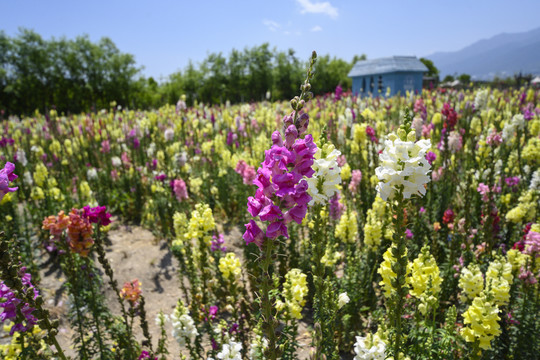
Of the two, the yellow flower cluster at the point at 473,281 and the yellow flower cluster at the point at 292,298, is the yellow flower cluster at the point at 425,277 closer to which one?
the yellow flower cluster at the point at 473,281

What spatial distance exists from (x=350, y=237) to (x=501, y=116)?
283 inches

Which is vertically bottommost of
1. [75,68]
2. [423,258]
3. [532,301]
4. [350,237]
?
[532,301]

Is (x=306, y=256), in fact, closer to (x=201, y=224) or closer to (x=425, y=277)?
(x=201, y=224)

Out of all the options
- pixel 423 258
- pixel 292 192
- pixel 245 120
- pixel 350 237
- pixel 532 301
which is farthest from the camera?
pixel 245 120

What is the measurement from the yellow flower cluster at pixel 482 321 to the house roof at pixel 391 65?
24.8 meters

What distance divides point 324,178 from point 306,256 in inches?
89.5

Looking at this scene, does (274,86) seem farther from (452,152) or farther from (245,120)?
(452,152)

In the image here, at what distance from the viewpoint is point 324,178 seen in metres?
2.27

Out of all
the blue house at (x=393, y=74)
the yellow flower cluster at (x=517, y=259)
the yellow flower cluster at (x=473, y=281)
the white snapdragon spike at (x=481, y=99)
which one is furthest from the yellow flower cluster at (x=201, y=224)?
the blue house at (x=393, y=74)

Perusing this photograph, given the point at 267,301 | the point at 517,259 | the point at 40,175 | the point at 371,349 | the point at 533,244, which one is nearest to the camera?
the point at 267,301

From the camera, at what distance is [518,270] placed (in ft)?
11.2

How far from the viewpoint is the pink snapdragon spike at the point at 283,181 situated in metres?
1.54

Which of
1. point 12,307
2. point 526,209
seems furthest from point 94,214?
point 526,209

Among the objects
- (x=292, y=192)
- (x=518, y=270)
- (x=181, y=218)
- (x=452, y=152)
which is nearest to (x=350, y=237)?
(x=518, y=270)
